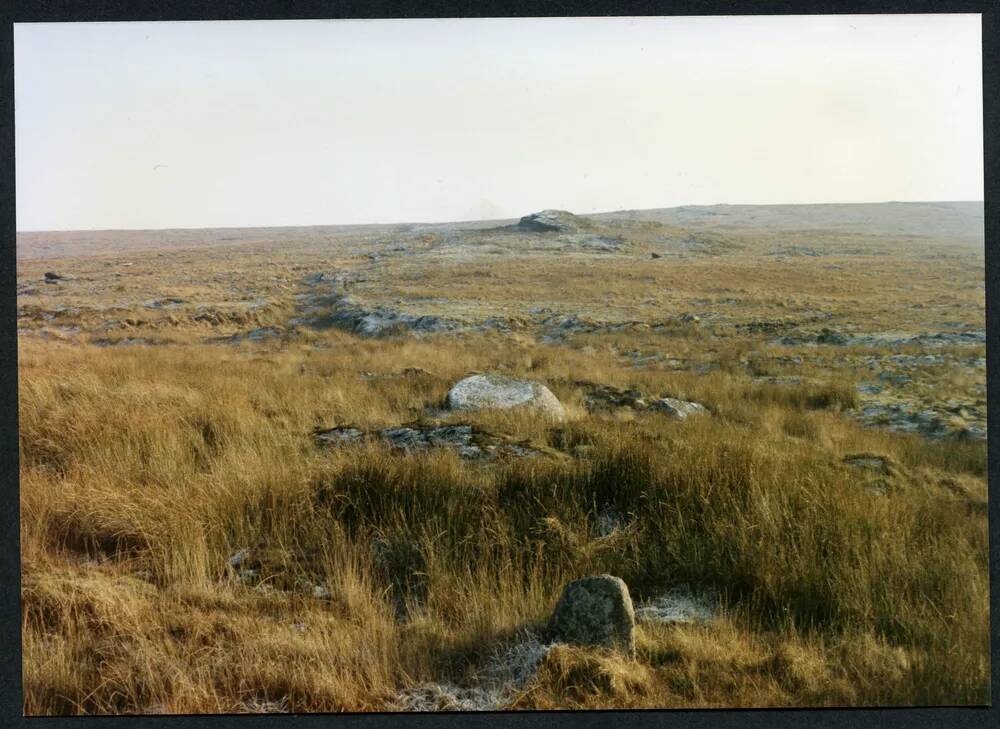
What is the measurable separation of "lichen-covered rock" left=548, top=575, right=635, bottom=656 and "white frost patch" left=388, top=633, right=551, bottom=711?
149 millimetres

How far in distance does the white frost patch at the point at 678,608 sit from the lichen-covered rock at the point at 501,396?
304 centimetres

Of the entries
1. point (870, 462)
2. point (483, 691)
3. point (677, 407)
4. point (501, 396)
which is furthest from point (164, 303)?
point (483, 691)

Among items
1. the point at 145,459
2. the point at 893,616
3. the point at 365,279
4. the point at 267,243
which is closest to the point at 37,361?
the point at 145,459

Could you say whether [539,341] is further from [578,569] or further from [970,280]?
[970,280]

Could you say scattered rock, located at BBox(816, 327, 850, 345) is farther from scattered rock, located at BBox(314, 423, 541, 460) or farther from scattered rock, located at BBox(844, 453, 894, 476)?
scattered rock, located at BBox(314, 423, 541, 460)

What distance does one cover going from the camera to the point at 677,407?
809cm

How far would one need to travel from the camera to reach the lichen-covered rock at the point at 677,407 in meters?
7.76

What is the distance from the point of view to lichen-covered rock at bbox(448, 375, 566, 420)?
23.0 feet

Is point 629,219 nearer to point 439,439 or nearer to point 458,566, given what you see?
point 439,439

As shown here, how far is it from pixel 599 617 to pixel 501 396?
3901 mm

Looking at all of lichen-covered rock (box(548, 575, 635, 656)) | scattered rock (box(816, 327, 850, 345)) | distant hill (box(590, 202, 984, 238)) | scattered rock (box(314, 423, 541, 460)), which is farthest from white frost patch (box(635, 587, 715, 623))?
distant hill (box(590, 202, 984, 238))

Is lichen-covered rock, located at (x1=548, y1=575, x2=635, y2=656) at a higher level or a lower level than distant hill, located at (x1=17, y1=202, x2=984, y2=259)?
lower

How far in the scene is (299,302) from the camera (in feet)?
75.2

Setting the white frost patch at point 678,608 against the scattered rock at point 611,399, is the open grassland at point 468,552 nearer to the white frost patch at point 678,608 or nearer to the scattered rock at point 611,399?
the white frost patch at point 678,608
